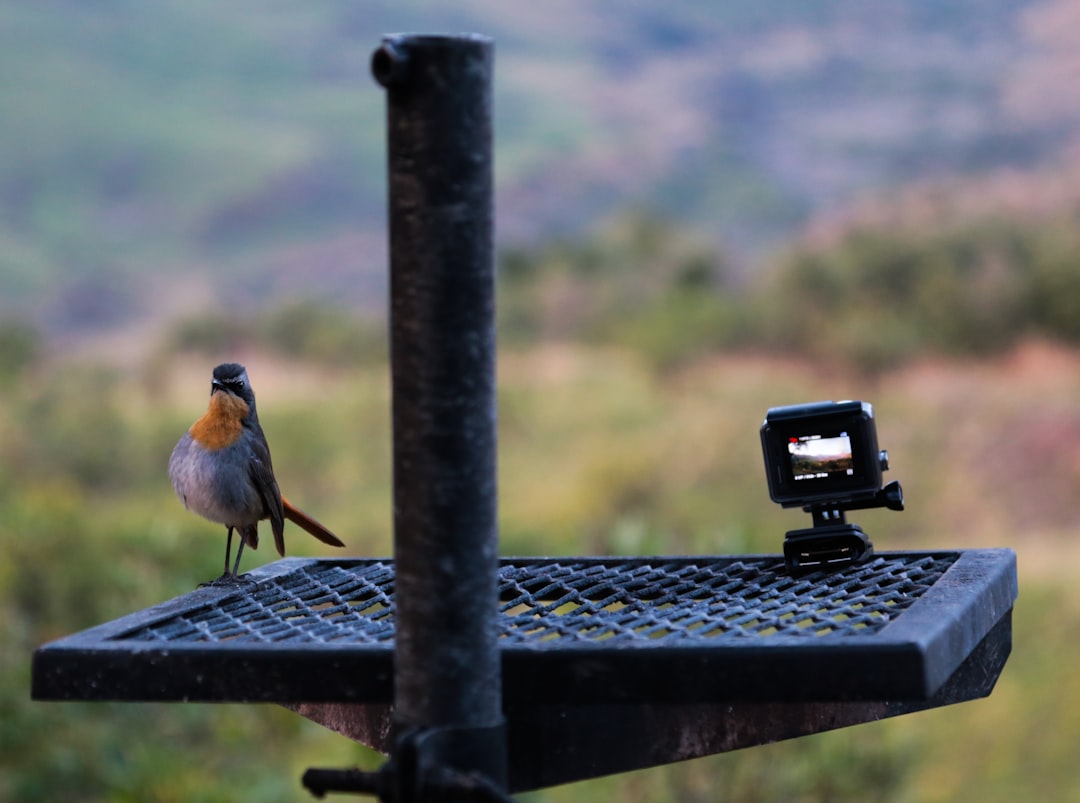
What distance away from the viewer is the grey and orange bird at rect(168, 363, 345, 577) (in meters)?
3.06

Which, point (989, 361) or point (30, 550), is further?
point (989, 361)

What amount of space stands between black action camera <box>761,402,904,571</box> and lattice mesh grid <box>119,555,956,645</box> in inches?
1.9

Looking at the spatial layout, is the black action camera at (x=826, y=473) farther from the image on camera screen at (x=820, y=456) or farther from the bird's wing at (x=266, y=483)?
the bird's wing at (x=266, y=483)

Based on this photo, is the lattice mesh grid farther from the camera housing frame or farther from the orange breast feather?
the orange breast feather

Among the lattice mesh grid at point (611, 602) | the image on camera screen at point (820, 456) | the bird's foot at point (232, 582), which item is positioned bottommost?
the bird's foot at point (232, 582)

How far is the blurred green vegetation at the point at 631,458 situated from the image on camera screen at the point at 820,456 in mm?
3474

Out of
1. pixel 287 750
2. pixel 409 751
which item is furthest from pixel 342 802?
pixel 409 751

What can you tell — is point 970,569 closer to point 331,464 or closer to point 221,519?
point 221,519

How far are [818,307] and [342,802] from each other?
15.1 feet

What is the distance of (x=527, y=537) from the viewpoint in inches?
286

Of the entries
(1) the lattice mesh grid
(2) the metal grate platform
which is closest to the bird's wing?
(1) the lattice mesh grid

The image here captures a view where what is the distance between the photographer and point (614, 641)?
177 centimetres

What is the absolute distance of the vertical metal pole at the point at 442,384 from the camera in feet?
5.27

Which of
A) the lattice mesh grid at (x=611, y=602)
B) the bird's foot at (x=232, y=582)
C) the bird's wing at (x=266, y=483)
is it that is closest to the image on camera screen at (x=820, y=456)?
the lattice mesh grid at (x=611, y=602)
